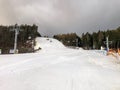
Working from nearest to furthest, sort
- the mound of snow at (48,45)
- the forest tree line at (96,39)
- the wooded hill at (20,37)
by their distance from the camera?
the wooded hill at (20,37) < the mound of snow at (48,45) < the forest tree line at (96,39)

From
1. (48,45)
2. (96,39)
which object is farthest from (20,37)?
(96,39)

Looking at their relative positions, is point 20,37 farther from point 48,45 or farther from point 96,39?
point 96,39

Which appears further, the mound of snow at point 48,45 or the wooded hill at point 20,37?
the mound of snow at point 48,45

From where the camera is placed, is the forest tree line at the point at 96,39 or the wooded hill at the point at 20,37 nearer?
the wooded hill at the point at 20,37

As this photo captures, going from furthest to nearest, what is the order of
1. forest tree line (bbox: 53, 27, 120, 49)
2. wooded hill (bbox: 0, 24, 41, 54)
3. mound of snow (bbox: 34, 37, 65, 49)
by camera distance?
1. forest tree line (bbox: 53, 27, 120, 49)
2. mound of snow (bbox: 34, 37, 65, 49)
3. wooded hill (bbox: 0, 24, 41, 54)

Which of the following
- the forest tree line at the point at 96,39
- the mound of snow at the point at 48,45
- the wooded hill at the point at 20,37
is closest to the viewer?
the wooded hill at the point at 20,37

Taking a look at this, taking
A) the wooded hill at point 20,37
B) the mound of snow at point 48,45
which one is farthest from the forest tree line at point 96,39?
the wooded hill at point 20,37

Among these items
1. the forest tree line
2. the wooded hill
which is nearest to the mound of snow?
the wooded hill

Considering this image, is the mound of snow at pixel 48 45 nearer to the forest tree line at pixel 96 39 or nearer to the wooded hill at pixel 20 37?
the wooded hill at pixel 20 37

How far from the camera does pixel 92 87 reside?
990 cm

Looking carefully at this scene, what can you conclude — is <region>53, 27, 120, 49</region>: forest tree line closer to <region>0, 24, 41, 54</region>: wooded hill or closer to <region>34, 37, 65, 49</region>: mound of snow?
<region>34, 37, 65, 49</region>: mound of snow

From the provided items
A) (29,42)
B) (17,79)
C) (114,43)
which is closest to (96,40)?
(114,43)

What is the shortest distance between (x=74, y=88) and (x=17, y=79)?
3.55 m

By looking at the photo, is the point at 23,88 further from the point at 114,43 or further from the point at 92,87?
the point at 114,43
